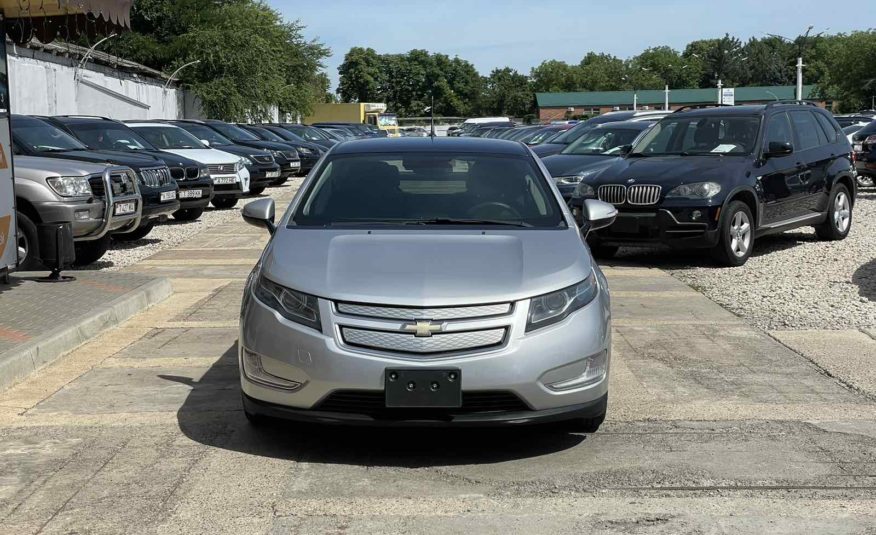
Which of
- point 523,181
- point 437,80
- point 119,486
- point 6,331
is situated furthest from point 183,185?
point 437,80

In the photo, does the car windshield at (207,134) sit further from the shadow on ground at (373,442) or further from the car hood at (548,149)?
the shadow on ground at (373,442)

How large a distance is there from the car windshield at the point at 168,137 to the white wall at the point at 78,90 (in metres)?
12.6

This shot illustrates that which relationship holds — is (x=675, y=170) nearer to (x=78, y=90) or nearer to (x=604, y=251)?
(x=604, y=251)

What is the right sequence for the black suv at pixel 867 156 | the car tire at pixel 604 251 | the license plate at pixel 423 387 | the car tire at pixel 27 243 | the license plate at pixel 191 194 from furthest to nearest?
the black suv at pixel 867 156 → the license plate at pixel 191 194 → the car tire at pixel 604 251 → the car tire at pixel 27 243 → the license plate at pixel 423 387

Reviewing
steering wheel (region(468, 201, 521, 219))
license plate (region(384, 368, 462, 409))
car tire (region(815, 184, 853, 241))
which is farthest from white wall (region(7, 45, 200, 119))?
license plate (region(384, 368, 462, 409))

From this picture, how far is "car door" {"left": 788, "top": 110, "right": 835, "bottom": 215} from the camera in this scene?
1317 centimetres

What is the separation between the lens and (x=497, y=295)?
4.95m

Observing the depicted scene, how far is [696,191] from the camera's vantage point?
1179 centimetres

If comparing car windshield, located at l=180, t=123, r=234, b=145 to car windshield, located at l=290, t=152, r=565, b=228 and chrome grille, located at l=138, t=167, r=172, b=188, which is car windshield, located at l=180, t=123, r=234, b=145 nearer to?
chrome grille, located at l=138, t=167, r=172, b=188

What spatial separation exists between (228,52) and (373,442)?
171ft

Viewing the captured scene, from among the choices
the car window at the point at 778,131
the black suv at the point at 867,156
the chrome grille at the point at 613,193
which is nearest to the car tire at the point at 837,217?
the car window at the point at 778,131

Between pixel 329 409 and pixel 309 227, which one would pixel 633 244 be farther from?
pixel 329 409

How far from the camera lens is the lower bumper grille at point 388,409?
4859 mm

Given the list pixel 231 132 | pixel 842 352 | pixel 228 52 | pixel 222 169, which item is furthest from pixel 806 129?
pixel 228 52
